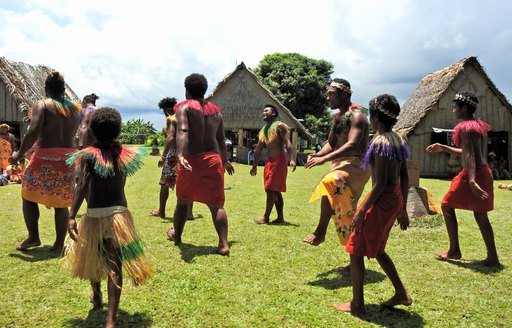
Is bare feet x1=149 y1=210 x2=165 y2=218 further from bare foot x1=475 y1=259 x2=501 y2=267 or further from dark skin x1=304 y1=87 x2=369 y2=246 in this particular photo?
bare foot x1=475 y1=259 x2=501 y2=267

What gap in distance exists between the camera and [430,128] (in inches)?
754

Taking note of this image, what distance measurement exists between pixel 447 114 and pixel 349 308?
1816 centimetres

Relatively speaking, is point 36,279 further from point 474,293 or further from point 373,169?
point 474,293

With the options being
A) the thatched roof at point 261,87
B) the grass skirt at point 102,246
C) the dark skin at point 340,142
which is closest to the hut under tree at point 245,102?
the thatched roof at point 261,87

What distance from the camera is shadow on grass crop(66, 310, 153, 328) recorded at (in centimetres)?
309

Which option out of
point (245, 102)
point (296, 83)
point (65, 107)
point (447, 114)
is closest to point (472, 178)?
point (65, 107)

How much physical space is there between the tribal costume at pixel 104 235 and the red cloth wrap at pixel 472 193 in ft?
12.2

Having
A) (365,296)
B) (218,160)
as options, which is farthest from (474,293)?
(218,160)

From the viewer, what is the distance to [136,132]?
140ft

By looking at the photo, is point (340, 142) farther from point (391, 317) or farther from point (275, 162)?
point (275, 162)

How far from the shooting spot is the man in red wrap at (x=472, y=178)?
462 cm

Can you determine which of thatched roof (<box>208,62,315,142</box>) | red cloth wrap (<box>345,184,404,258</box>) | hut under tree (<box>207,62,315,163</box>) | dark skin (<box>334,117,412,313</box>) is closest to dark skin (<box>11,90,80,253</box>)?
dark skin (<box>334,117,412,313</box>)

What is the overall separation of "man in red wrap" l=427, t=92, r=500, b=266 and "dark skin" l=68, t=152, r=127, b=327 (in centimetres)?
368

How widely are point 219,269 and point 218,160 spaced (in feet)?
4.39
